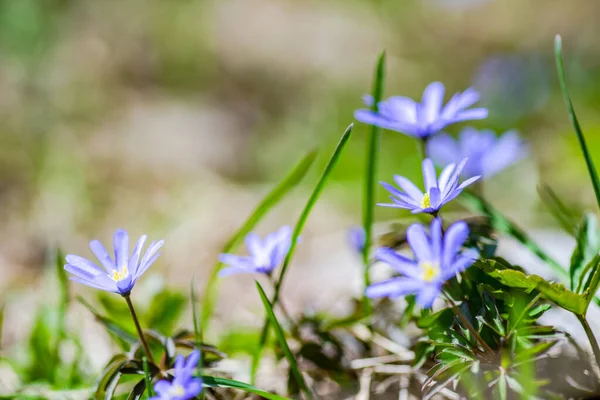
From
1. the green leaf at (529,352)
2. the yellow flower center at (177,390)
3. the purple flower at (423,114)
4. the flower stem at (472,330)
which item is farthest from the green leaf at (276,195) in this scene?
the green leaf at (529,352)

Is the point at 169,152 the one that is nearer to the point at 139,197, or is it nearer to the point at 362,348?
the point at 139,197

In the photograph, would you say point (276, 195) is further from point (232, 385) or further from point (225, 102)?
point (225, 102)

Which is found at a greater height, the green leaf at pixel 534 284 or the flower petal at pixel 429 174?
the flower petal at pixel 429 174

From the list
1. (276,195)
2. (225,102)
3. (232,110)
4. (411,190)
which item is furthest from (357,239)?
(225,102)

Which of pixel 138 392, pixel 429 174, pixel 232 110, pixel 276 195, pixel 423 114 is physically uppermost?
pixel 232 110

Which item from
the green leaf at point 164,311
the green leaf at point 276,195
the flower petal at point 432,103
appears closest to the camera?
the flower petal at point 432,103

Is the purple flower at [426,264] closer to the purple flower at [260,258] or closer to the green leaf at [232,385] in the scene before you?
the green leaf at [232,385]

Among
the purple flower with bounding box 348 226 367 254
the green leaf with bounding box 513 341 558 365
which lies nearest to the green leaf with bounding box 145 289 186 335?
the purple flower with bounding box 348 226 367 254
